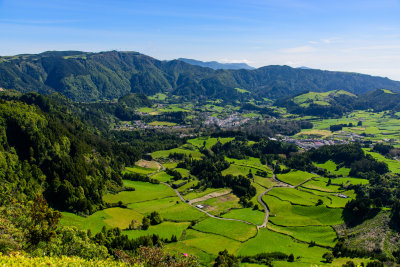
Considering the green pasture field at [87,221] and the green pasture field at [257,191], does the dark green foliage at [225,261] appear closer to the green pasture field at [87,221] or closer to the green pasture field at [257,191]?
the green pasture field at [87,221]

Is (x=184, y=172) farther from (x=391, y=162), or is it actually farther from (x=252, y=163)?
(x=391, y=162)

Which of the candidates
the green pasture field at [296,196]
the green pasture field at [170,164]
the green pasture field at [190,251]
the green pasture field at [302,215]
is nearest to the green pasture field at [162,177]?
the green pasture field at [170,164]

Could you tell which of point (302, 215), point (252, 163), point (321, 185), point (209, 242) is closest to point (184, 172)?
point (252, 163)

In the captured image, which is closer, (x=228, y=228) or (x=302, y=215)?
(x=228, y=228)

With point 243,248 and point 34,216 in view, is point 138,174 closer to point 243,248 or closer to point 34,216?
point 243,248

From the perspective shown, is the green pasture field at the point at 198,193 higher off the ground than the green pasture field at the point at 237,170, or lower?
lower
